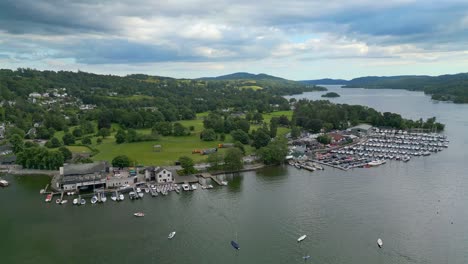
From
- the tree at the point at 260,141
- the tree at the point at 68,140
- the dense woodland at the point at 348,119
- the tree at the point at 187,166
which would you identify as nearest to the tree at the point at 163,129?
the tree at the point at 68,140

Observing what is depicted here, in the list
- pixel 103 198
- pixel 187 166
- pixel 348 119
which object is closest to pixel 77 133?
pixel 187 166

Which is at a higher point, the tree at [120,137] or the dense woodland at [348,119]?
the dense woodland at [348,119]

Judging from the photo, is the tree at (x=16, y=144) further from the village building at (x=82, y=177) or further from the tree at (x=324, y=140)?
the tree at (x=324, y=140)

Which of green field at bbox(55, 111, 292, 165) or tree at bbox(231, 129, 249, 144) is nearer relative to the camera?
green field at bbox(55, 111, 292, 165)

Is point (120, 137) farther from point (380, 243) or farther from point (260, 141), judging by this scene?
point (380, 243)

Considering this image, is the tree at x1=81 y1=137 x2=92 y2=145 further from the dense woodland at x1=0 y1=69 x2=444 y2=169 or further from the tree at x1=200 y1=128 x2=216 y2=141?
the tree at x1=200 y1=128 x2=216 y2=141

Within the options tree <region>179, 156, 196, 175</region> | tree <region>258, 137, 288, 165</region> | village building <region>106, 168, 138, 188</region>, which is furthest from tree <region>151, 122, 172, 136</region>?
tree <region>179, 156, 196, 175</region>
